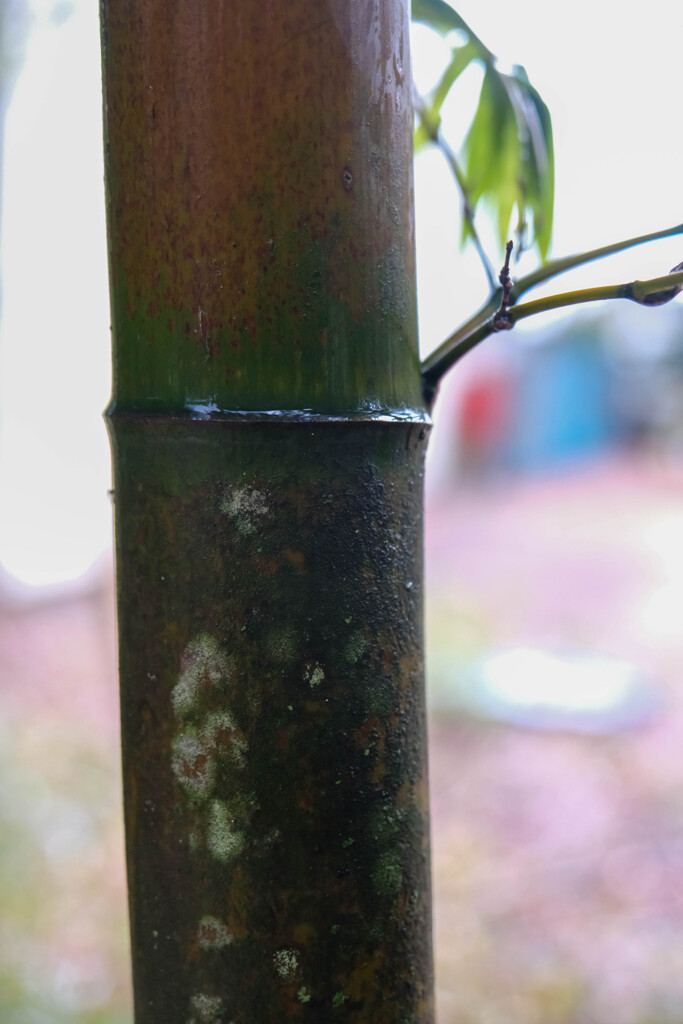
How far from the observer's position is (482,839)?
2768 mm

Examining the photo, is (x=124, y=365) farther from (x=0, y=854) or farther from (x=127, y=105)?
(x=0, y=854)

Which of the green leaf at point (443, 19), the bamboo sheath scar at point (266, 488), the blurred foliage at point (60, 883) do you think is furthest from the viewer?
the blurred foliage at point (60, 883)

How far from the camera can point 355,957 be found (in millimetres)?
432

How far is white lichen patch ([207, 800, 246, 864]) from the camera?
0.42 metres

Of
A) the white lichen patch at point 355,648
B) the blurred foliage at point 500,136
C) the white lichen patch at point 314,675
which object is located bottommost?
the white lichen patch at point 314,675

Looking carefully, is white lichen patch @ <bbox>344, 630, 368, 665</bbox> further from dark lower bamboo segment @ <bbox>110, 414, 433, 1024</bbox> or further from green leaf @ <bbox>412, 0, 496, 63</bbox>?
green leaf @ <bbox>412, 0, 496, 63</bbox>

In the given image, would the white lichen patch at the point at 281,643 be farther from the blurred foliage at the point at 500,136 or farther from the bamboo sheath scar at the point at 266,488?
the blurred foliage at the point at 500,136

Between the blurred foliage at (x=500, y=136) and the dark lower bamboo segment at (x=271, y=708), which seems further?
the blurred foliage at (x=500, y=136)

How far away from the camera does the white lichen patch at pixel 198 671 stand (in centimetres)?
42

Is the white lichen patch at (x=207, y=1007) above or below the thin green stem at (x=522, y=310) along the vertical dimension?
below

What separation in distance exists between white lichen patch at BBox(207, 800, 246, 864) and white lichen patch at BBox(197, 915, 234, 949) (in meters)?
0.03

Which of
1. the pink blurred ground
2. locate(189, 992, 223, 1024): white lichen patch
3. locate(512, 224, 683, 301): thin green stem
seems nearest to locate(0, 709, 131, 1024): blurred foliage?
the pink blurred ground

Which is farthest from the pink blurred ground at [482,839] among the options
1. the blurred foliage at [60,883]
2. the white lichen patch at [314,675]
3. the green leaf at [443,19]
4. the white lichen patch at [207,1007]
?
the green leaf at [443,19]

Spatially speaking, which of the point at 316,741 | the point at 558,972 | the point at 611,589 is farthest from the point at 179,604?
the point at 611,589
